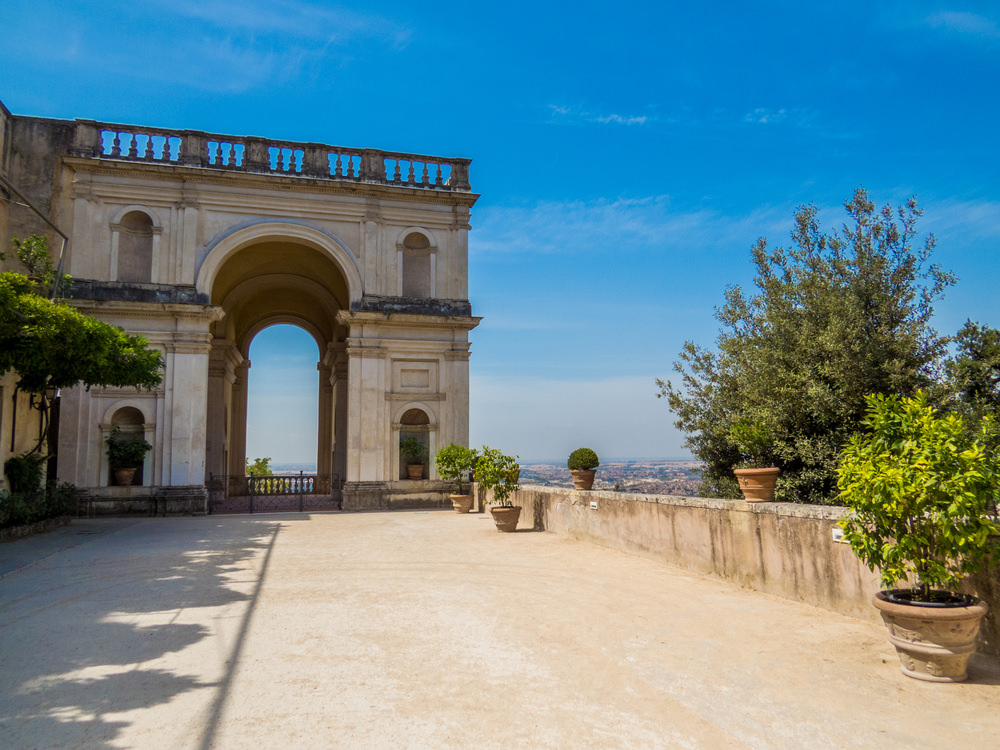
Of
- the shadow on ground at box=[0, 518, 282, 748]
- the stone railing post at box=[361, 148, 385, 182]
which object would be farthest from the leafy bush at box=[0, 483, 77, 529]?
the stone railing post at box=[361, 148, 385, 182]

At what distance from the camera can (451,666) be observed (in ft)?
16.1

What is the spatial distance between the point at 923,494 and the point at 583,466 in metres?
10.5

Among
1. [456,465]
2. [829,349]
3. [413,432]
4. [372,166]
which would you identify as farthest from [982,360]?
[372,166]

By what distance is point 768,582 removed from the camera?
7293 mm

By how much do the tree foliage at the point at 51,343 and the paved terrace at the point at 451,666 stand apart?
16.6 ft

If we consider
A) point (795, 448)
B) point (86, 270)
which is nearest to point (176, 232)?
point (86, 270)

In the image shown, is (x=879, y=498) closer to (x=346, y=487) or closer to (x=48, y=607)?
(x=48, y=607)

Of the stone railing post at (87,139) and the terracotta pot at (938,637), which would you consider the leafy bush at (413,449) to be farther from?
the terracotta pot at (938,637)

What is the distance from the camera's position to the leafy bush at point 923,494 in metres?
4.38

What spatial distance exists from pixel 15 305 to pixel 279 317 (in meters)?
20.5

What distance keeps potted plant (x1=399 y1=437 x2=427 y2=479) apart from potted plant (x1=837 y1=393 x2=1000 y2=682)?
18.0 meters

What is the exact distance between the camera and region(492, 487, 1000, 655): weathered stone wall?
6051 mm

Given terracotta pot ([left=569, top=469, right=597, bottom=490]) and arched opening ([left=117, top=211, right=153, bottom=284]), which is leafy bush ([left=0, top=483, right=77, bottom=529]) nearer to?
arched opening ([left=117, top=211, right=153, bottom=284])

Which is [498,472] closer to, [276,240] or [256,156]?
[276,240]
